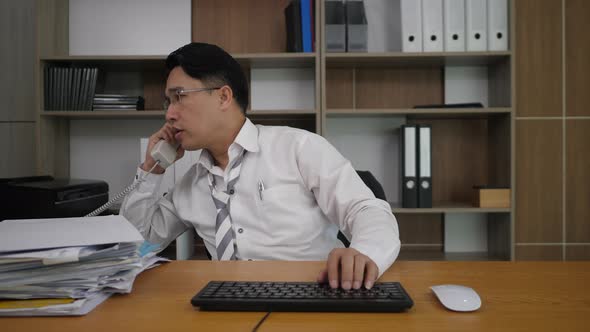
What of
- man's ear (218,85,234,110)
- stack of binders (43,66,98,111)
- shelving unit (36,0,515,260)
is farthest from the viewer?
shelving unit (36,0,515,260)

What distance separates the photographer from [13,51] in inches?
119

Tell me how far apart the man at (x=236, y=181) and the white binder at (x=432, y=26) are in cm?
133

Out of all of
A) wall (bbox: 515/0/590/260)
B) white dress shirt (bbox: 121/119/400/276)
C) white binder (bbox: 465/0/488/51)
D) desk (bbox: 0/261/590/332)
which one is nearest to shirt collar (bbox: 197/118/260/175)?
white dress shirt (bbox: 121/119/400/276)

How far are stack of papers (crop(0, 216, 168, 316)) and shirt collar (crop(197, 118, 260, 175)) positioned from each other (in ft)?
2.44

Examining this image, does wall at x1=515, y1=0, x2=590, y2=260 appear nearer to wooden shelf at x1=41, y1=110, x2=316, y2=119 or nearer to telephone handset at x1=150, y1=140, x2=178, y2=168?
wooden shelf at x1=41, y1=110, x2=316, y2=119

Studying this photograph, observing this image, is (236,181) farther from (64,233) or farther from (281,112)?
(281,112)

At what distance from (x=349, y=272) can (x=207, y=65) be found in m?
0.97

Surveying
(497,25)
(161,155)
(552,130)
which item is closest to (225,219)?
(161,155)

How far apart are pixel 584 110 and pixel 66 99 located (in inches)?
111

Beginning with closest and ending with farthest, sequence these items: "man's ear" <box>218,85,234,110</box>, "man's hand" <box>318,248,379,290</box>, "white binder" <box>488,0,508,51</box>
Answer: "man's hand" <box>318,248,379,290</box> → "man's ear" <box>218,85,234,110</box> → "white binder" <box>488,0,508,51</box>

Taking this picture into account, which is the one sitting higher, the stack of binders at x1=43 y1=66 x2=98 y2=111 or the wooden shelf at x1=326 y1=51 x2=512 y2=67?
the wooden shelf at x1=326 y1=51 x2=512 y2=67

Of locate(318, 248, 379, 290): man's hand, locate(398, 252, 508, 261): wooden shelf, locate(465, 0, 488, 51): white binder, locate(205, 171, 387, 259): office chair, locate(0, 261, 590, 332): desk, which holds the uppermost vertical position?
locate(465, 0, 488, 51): white binder

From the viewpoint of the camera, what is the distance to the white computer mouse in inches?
29.4

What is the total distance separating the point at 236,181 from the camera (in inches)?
61.7
